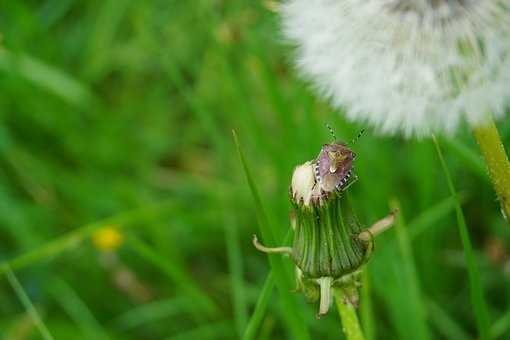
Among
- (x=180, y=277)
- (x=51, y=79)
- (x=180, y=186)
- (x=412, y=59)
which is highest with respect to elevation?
(x=51, y=79)

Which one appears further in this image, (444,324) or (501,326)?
(444,324)

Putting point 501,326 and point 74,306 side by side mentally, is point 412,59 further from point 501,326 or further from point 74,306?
point 74,306

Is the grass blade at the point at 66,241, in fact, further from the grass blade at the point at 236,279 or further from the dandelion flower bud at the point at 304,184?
the dandelion flower bud at the point at 304,184

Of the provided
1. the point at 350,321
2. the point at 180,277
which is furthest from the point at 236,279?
the point at 350,321

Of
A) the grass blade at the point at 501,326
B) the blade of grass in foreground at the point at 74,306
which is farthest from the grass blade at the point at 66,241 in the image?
the grass blade at the point at 501,326

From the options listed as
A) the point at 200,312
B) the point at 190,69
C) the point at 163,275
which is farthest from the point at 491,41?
the point at 190,69

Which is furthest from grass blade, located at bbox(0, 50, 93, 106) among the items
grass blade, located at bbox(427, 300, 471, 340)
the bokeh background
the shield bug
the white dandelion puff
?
the shield bug

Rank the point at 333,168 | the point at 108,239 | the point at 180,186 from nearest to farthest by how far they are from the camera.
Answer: the point at 333,168
the point at 108,239
the point at 180,186

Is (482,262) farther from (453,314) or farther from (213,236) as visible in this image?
(213,236)

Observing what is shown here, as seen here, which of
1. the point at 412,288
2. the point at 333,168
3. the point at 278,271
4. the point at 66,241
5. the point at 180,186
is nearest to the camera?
the point at 333,168
